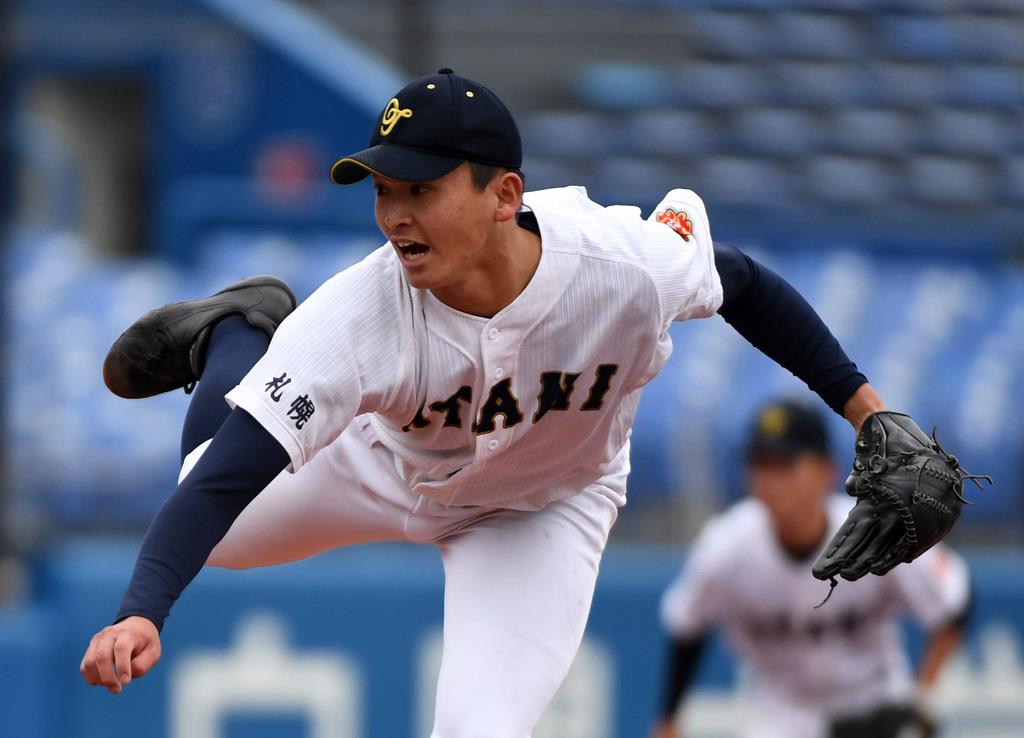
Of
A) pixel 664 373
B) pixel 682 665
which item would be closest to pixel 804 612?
pixel 682 665

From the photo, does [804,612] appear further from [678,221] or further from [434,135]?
[434,135]

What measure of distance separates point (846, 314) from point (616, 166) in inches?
124

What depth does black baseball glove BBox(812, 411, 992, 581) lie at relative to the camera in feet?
11.6

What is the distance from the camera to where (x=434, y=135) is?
128 inches

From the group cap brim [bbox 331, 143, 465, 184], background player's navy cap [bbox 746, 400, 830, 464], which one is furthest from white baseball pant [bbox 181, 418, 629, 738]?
background player's navy cap [bbox 746, 400, 830, 464]

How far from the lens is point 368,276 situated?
3.43 m

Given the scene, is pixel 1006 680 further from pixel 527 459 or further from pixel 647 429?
pixel 527 459

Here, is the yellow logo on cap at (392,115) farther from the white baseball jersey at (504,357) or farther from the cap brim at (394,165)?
the white baseball jersey at (504,357)

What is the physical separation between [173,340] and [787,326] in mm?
1418

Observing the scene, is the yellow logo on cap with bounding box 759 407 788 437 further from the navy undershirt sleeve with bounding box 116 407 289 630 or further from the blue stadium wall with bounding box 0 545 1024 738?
the navy undershirt sleeve with bounding box 116 407 289 630

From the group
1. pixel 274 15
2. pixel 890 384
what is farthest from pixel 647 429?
pixel 274 15

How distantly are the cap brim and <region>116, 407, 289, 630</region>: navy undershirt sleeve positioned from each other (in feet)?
1.62

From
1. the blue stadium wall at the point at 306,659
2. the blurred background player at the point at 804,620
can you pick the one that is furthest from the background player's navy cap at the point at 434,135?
the blue stadium wall at the point at 306,659

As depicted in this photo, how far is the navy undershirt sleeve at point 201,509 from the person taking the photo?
10.1 ft
